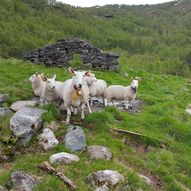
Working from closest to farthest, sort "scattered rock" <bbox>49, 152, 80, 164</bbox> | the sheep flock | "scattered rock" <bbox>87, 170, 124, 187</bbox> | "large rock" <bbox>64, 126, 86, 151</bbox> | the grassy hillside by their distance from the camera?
"scattered rock" <bbox>87, 170, 124, 187</bbox>
"scattered rock" <bbox>49, 152, 80, 164</bbox>
"large rock" <bbox>64, 126, 86, 151</bbox>
the sheep flock
the grassy hillside

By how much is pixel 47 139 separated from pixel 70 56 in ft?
49.8

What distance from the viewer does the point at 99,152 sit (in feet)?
42.2

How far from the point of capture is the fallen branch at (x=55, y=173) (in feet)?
36.2

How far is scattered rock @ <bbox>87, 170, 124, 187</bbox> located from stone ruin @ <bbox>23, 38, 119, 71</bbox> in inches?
647

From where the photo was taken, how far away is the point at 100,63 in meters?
28.1

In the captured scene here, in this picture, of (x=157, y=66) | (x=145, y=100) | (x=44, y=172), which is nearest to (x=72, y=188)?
(x=44, y=172)

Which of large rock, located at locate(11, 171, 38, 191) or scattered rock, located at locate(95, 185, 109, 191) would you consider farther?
scattered rock, located at locate(95, 185, 109, 191)

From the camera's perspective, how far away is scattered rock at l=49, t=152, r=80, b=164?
39.1 ft

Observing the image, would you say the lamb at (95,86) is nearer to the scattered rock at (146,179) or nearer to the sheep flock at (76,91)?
the sheep flock at (76,91)

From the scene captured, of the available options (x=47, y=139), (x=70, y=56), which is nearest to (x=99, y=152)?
(x=47, y=139)

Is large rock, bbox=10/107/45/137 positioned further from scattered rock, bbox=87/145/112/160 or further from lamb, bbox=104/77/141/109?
lamb, bbox=104/77/141/109

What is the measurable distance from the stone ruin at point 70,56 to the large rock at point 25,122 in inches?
538

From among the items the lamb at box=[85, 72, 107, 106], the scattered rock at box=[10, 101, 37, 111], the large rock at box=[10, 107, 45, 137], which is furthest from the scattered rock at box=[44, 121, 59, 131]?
the lamb at box=[85, 72, 107, 106]

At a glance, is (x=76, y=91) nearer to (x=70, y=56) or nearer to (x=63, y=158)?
(x=63, y=158)
